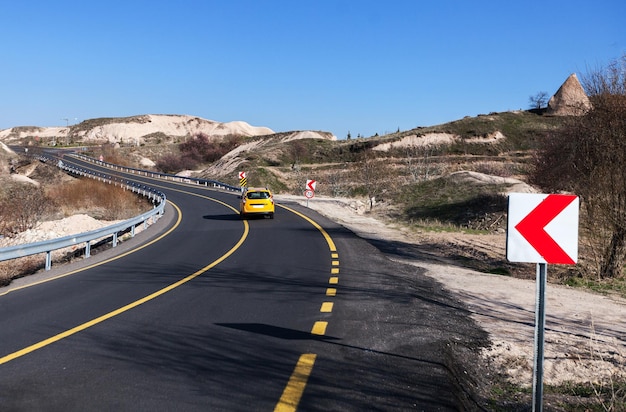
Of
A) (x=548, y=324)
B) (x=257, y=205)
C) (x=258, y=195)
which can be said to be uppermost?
(x=258, y=195)

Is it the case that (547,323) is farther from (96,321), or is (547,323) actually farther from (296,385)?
(96,321)

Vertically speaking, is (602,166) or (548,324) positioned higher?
(602,166)

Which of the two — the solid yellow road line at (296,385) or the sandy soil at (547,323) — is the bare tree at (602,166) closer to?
the sandy soil at (547,323)

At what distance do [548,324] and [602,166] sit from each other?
23.1ft

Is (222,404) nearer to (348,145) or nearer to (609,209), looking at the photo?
(609,209)

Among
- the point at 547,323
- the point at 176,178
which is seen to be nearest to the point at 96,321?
the point at 547,323

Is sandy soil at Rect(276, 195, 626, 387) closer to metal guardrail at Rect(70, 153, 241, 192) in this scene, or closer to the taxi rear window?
the taxi rear window

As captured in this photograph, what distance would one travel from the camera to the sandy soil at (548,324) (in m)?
6.19

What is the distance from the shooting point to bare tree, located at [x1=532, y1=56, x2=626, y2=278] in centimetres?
1297

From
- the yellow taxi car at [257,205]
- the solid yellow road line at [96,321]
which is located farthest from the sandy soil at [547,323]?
the yellow taxi car at [257,205]

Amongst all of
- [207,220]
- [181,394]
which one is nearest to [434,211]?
[207,220]

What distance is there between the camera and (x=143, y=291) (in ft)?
34.3

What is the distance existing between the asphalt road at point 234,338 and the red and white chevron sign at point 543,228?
1.58 metres

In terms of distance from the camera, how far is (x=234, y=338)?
22.7 feet
